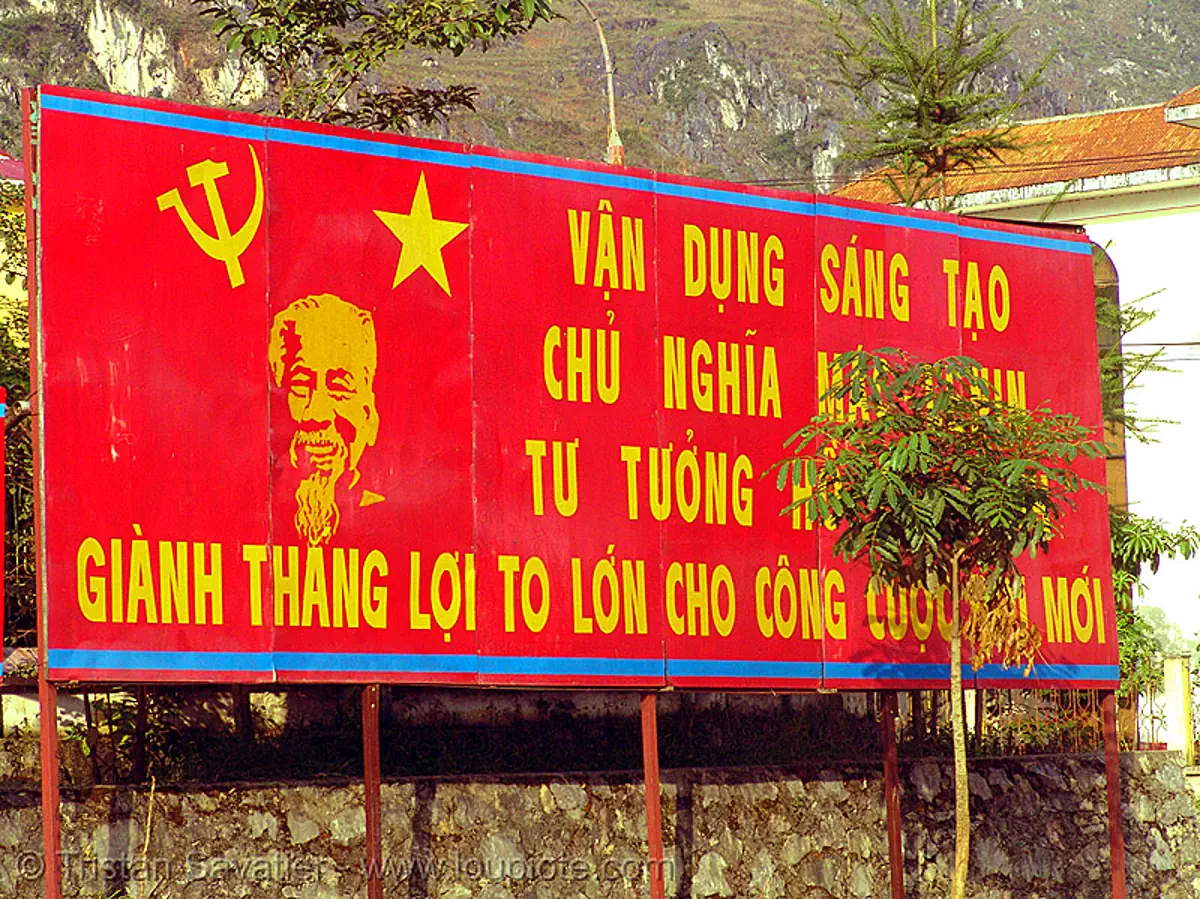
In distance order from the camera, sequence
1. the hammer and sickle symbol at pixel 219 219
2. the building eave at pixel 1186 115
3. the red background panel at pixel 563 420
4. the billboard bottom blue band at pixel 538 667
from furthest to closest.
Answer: the building eave at pixel 1186 115 → the red background panel at pixel 563 420 → the hammer and sickle symbol at pixel 219 219 → the billboard bottom blue band at pixel 538 667

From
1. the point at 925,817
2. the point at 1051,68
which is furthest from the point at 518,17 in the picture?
the point at 1051,68

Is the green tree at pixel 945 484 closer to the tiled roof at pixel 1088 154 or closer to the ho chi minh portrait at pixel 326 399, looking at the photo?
A: the ho chi minh portrait at pixel 326 399

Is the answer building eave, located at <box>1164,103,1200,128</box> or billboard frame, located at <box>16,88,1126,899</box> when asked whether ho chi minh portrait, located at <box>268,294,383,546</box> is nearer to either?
billboard frame, located at <box>16,88,1126,899</box>

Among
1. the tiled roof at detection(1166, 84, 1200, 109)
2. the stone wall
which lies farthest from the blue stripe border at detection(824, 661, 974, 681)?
the tiled roof at detection(1166, 84, 1200, 109)

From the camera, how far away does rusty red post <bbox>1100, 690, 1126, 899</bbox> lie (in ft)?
63.6

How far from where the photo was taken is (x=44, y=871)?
1456 cm

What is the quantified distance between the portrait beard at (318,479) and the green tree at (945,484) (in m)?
4.13

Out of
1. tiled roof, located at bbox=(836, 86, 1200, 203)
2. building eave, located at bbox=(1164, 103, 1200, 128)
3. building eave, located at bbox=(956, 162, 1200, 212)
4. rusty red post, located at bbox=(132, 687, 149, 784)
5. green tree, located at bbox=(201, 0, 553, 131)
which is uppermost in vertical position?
tiled roof, located at bbox=(836, 86, 1200, 203)

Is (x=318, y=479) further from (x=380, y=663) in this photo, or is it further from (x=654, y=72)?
(x=654, y=72)

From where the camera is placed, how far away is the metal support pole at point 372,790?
602 inches

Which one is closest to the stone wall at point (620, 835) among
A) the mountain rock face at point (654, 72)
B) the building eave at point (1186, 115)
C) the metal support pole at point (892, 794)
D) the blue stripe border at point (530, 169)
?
the metal support pole at point (892, 794)

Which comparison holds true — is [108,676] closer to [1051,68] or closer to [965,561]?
[965,561]

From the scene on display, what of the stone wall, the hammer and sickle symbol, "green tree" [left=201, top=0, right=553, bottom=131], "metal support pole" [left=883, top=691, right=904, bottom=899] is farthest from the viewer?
"green tree" [left=201, top=0, right=553, bottom=131]

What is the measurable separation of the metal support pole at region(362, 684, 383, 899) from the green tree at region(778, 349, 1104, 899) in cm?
424
